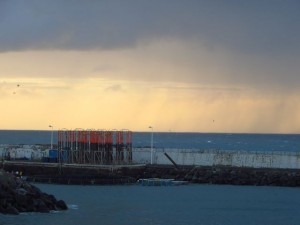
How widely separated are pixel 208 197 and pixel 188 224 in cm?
1689

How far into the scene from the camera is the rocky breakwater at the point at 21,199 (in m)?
53.3

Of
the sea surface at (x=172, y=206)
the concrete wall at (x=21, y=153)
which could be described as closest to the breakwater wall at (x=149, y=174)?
the sea surface at (x=172, y=206)

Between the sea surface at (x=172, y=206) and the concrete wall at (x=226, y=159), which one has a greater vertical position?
the concrete wall at (x=226, y=159)

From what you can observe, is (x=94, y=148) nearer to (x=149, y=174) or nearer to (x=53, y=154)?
(x=53, y=154)

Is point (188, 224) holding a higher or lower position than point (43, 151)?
lower

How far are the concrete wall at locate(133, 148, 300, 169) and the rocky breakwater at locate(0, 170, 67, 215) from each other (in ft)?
109

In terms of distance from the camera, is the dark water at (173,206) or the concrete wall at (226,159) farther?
→ the concrete wall at (226,159)

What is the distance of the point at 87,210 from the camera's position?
190 ft

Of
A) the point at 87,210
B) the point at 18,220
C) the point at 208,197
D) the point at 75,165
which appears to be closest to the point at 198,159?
the point at 75,165

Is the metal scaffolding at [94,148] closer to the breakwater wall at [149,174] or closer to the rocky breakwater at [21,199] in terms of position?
the breakwater wall at [149,174]

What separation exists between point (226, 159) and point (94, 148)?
48.8ft

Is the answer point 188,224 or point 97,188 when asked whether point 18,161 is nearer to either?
point 97,188

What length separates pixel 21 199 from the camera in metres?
54.8

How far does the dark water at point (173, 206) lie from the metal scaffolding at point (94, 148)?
31.4 ft
